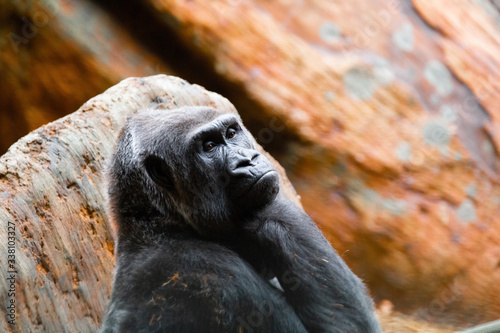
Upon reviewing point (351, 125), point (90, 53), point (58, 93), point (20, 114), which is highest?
point (351, 125)

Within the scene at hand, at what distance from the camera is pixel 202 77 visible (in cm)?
606

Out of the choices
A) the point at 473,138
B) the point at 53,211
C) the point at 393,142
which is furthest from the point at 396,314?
the point at 53,211

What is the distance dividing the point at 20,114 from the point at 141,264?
182 inches

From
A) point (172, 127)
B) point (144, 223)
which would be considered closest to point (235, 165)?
point (172, 127)

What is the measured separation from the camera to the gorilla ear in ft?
8.68

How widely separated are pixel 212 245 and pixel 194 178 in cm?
38

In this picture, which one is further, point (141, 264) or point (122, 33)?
point (122, 33)

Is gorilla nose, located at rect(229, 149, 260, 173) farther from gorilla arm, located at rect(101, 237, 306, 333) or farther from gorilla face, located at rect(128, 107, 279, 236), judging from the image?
gorilla arm, located at rect(101, 237, 306, 333)

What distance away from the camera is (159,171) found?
2.69m

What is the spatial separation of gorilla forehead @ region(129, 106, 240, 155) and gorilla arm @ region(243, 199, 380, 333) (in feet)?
1.96

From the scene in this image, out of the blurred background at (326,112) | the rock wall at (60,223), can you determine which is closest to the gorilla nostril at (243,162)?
the rock wall at (60,223)

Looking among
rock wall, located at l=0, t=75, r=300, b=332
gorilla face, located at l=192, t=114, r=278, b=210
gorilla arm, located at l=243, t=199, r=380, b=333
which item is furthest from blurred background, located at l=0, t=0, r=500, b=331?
gorilla arm, located at l=243, t=199, r=380, b=333

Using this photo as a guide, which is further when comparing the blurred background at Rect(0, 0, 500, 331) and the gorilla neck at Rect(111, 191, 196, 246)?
the blurred background at Rect(0, 0, 500, 331)

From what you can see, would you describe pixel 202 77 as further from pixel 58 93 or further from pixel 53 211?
pixel 53 211
